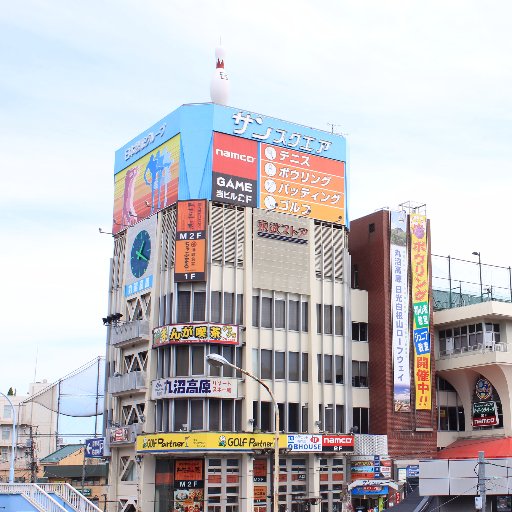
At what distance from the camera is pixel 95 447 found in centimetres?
6450

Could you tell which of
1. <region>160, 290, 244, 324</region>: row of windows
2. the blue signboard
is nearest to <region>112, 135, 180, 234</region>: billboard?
<region>160, 290, 244, 324</region>: row of windows

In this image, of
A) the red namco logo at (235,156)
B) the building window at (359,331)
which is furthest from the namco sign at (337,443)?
the red namco logo at (235,156)

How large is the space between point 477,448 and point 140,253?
28.6 metres

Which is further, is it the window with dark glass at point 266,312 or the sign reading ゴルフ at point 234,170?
the window with dark glass at point 266,312

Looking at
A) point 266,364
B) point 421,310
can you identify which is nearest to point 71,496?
point 266,364

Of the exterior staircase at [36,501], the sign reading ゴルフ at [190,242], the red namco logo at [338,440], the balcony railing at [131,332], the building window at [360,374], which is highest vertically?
the sign reading ゴルフ at [190,242]

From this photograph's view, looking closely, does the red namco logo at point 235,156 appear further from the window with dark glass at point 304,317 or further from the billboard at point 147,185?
the window with dark glass at point 304,317

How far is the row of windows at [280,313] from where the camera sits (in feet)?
197

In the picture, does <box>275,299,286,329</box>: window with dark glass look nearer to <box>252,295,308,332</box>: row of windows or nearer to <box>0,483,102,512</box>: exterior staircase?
<box>252,295,308,332</box>: row of windows

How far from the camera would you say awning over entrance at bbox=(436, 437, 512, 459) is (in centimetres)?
5844

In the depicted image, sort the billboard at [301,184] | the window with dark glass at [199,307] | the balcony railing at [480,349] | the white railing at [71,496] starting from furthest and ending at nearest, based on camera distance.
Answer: the balcony railing at [480,349], the billboard at [301,184], the window with dark glass at [199,307], the white railing at [71,496]

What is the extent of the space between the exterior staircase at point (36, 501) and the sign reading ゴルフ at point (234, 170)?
22322 millimetres

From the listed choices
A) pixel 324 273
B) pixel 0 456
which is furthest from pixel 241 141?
pixel 0 456

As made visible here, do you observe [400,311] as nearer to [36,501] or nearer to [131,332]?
[131,332]
